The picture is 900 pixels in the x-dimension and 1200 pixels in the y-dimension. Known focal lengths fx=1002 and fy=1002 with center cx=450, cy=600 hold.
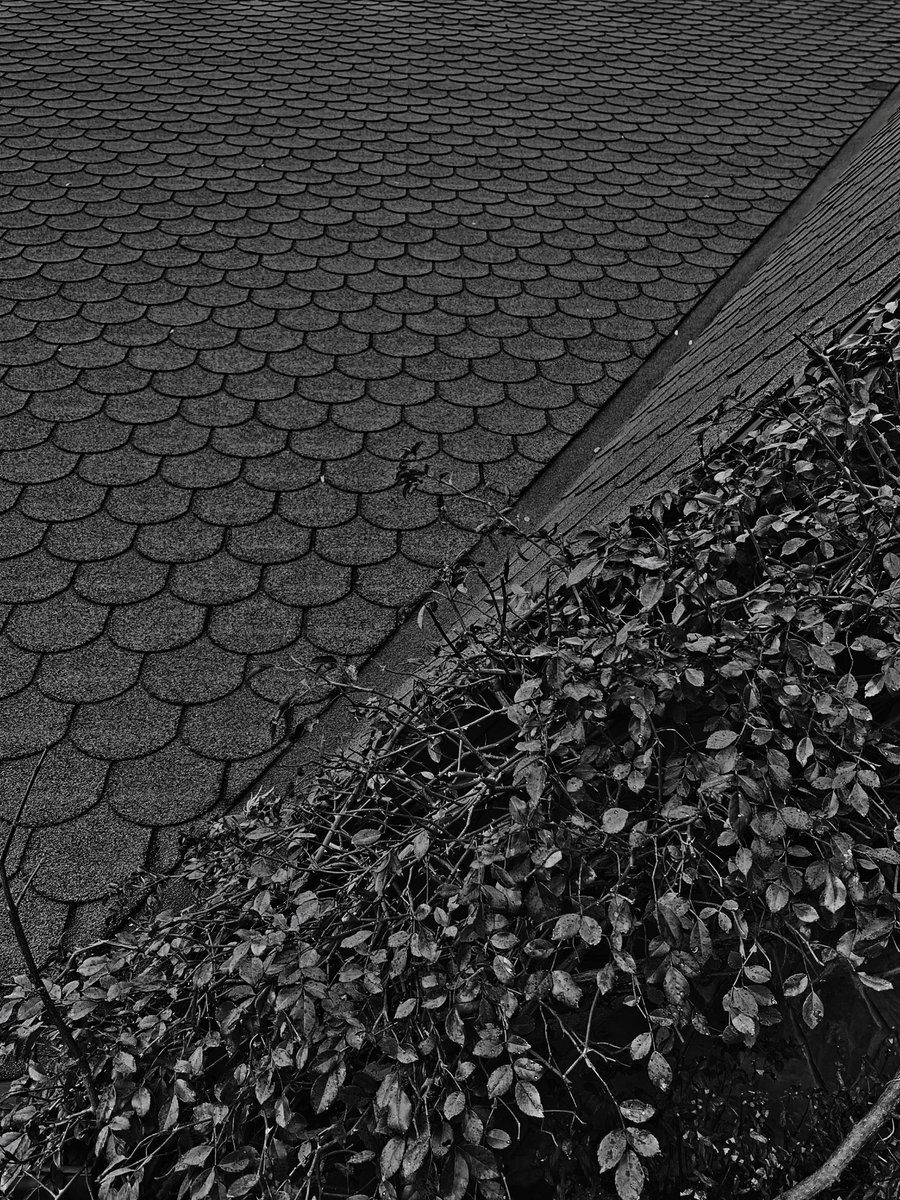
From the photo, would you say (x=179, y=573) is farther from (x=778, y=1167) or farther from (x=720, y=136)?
(x=720, y=136)

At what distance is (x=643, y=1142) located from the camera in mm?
1458

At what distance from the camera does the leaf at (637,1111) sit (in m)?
1.44

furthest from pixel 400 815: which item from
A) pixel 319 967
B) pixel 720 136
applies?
pixel 720 136

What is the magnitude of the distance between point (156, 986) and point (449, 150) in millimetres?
6373

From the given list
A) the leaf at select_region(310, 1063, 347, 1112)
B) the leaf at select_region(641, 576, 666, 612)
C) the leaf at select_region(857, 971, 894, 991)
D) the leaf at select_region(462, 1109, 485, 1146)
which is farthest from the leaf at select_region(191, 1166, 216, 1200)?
the leaf at select_region(641, 576, 666, 612)

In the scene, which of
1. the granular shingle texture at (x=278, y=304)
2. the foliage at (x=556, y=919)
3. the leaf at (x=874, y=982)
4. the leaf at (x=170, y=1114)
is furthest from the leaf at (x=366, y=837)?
the granular shingle texture at (x=278, y=304)

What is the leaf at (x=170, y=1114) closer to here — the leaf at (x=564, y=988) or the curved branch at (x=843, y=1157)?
the leaf at (x=564, y=988)

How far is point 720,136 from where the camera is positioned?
24.1 feet

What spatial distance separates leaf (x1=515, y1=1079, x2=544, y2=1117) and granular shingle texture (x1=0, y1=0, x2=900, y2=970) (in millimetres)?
1592

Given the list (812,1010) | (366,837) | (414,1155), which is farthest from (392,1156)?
(812,1010)

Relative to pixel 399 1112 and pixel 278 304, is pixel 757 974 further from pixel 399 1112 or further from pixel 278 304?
pixel 278 304

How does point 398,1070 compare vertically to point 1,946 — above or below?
above

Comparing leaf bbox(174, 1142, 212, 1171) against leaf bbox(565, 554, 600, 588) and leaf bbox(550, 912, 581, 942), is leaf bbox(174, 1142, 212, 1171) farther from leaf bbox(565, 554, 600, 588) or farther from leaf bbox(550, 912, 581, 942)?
leaf bbox(565, 554, 600, 588)

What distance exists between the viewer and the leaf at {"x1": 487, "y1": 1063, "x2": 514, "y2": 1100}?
1473 millimetres
